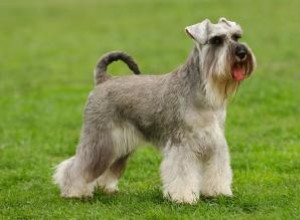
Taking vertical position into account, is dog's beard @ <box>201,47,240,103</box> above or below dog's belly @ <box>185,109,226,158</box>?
above

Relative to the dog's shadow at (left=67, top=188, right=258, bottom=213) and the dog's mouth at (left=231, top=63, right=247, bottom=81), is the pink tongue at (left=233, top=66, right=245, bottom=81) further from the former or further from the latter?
the dog's shadow at (left=67, top=188, right=258, bottom=213)

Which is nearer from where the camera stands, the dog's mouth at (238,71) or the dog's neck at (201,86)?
the dog's mouth at (238,71)

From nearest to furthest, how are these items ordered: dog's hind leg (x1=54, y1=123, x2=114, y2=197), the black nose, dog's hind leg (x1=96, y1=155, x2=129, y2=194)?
the black nose, dog's hind leg (x1=54, y1=123, x2=114, y2=197), dog's hind leg (x1=96, y1=155, x2=129, y2=194)

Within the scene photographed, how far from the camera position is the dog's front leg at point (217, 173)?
30.9 feet

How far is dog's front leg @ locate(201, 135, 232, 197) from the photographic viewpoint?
941cm

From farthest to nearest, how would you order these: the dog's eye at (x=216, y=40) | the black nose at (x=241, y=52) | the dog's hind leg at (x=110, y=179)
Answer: the dog's hind leg at (x=110, y=179) < the dog's eye at (x=216, y=40) < the black nose at (x=241, y=52)

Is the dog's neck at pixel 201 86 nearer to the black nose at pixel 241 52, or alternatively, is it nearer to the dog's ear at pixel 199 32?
the dog's ear at pixel 199 32

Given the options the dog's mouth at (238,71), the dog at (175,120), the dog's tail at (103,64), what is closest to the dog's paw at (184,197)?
the dog at (175,120)

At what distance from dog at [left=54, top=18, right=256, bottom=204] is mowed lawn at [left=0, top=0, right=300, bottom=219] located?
279 mm

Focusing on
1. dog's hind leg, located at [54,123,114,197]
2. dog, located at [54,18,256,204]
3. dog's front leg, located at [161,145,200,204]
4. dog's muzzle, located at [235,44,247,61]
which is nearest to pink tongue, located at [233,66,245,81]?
dog, located at [54,18,256,204]

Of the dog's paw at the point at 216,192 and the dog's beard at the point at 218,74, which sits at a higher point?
the dog's beard at the point at 218,74

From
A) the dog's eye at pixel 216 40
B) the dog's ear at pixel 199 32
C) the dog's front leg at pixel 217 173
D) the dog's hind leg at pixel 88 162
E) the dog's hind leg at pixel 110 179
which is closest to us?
the dog's eye at pixel 216 40

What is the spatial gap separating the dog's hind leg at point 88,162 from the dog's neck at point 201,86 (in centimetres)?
125

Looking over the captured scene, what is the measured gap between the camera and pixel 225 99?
30.4 feet
